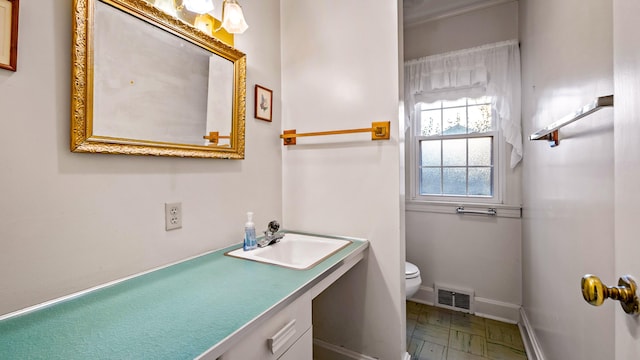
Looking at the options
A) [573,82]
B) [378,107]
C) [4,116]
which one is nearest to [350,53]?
[378,107]

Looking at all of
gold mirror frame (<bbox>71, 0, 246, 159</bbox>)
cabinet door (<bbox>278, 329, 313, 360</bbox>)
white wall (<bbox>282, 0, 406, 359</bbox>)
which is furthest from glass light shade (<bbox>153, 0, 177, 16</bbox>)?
cabinet door (<bbox>278, 329, 313, 360</bbox>)

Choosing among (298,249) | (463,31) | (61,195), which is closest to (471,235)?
(298,249)

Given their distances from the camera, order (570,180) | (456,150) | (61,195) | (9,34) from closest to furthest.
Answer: (9,34) → (61,195) → (570,180) → (456,150)

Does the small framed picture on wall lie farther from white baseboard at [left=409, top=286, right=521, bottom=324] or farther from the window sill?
white baseboard at [left=409, top=286, right=521, bottom=324]

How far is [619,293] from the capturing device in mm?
485

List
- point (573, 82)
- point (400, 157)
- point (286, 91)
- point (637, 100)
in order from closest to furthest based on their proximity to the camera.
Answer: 1. point (637, 100)
2. point (573, 82)
3. point (400, 157)
4. point (286, 91)

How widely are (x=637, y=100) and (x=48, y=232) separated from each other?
4.57 feet

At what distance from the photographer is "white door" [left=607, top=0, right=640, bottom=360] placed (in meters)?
0.45

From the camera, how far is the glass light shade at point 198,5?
1155 millimetres

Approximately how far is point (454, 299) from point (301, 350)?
1908mm

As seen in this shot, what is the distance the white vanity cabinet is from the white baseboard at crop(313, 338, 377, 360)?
771 millimetres

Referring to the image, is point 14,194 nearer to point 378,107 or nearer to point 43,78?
point 43,78

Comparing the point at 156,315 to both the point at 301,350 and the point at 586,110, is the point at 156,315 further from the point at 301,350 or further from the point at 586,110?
the point at 586,110

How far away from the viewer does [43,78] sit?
812 mm
